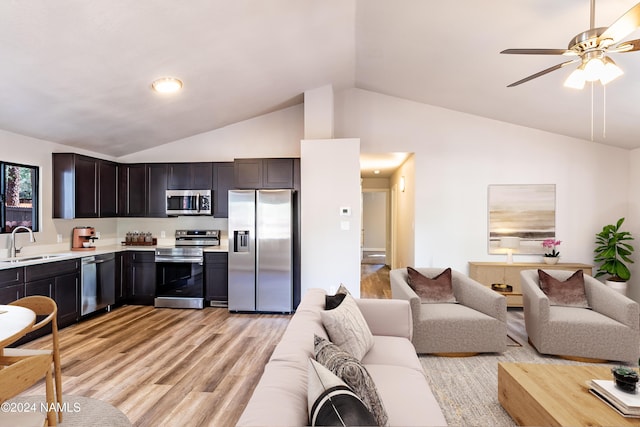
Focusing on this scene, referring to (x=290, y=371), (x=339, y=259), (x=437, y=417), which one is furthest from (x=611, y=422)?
(x=339, y=259)

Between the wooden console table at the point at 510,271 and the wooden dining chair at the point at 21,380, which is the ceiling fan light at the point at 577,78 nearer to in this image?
the wooden console table at the point at 510,271

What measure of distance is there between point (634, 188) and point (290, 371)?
574 cm

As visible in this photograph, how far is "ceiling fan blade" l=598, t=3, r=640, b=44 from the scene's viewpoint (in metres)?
1.60

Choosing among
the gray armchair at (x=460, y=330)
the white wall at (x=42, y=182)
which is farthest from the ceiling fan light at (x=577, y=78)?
the white wall at (x=42, y=182)

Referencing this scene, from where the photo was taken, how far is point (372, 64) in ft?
13.8

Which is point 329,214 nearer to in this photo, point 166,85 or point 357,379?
point 166,85

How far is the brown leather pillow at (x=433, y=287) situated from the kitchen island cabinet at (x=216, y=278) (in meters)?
2.70

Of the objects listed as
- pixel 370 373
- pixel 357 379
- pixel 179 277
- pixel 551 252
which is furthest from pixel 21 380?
pixel 551 252

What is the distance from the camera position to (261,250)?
14.8 feet

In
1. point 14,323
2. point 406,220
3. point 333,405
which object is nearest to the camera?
point 333,405

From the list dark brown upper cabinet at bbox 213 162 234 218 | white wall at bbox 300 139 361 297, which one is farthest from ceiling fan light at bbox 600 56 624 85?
dark brown upper cabinet at bbox 213 162 234 218

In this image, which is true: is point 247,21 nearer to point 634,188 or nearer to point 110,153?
point 110,153

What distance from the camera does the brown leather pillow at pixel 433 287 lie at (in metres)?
3.46

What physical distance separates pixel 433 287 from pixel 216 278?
307cm
